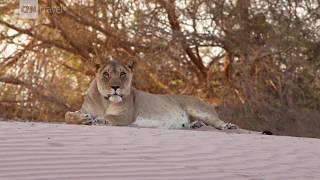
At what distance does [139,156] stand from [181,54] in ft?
37.1

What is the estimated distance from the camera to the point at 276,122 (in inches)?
637

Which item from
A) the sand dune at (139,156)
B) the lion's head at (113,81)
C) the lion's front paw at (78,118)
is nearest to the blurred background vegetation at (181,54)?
the lion's head at (113,81)

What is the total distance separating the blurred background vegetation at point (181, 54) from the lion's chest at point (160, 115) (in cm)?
484

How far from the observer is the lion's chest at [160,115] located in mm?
10516

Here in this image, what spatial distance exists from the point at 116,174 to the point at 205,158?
4.17 ft

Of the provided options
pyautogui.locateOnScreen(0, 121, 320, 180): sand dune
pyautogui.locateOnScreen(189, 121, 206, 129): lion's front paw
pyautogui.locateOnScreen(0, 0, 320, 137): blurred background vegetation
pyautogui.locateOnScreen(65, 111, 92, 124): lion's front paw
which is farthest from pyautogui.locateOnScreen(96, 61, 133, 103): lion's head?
pyautogui.locateOnScreen(0, 0, 320, 137): blurred background vegetation

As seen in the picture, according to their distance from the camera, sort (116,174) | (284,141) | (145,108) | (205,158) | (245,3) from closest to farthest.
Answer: (116,174) < (205,158) < (284,141) < (145,108) < (245,3)

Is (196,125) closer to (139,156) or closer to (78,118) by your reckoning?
(78,118)

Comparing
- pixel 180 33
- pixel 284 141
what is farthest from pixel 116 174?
pixel 180 33

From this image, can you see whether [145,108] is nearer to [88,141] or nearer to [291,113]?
[88,141]

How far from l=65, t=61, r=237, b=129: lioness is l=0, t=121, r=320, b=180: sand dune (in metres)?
2.97

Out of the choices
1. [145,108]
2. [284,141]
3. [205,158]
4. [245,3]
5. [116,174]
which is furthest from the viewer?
[245,3]

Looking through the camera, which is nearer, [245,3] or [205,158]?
[205,158]

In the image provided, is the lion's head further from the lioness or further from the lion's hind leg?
the lion's hind leg
